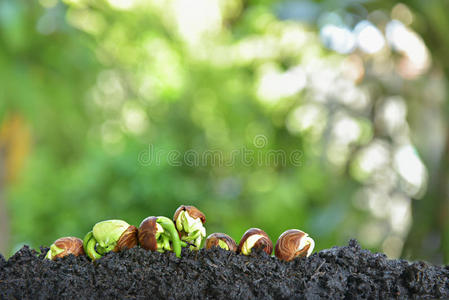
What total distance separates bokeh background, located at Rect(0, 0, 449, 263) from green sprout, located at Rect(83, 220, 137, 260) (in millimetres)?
1367

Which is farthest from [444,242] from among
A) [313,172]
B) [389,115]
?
[313,172]

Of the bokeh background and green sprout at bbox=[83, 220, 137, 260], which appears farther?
the bokeh background

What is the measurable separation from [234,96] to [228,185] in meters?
0.61

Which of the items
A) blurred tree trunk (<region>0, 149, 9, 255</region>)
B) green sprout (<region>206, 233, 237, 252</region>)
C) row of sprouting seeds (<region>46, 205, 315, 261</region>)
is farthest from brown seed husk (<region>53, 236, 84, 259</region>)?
blurred tree trunk (<region>0, 149, 9, 255</region>)

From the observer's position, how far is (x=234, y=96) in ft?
11.9

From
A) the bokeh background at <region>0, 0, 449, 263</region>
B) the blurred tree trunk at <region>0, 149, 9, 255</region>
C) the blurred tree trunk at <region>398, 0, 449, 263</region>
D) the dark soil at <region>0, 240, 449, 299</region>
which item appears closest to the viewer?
the dark soil at <region>0, 240, 449, 299</region>

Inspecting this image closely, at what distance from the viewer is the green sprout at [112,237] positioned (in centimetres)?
49

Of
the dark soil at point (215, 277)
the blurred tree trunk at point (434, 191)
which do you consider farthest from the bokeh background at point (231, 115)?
the dark soil at point (215, 277)

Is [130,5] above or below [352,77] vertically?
above

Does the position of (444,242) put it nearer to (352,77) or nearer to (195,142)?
(352,77)

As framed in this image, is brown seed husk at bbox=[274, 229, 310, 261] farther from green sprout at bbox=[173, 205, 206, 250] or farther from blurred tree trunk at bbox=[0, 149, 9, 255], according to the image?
blurred tree trunk at bbox=[0, 149, 9, 255]

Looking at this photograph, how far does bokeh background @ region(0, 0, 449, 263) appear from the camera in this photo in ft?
6.89

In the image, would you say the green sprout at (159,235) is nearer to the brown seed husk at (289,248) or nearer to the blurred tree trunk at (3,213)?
the brown seed husk at (289,248)

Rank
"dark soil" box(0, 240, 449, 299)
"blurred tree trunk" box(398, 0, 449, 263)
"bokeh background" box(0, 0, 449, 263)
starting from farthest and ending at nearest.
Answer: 1. "bokeh background" box(0, 0, 449, 263)
2. "blurred tree trunk" box(398, 0, 449, 263)
3. "dark soil" box(0, 240, 449, 299)
